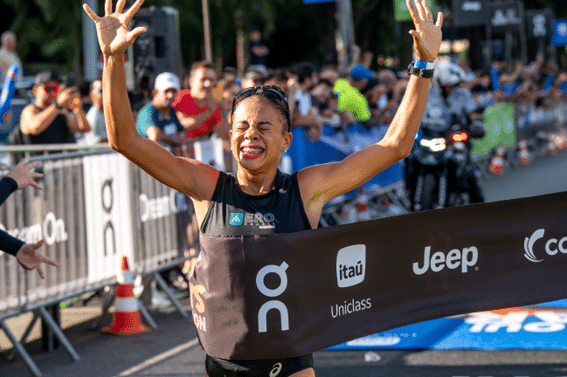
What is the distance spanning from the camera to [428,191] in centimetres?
1105

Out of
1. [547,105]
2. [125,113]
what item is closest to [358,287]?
[125,113]

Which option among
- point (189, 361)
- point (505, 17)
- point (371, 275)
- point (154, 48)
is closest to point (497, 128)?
point (505, 17)

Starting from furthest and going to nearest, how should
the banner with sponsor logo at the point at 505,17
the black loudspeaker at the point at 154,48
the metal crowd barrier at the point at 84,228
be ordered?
the banner with sponsor logo at the point at 505,17
the black loudspeaker at the point at 154,48
the metal crowd barrier at the point at 84,228

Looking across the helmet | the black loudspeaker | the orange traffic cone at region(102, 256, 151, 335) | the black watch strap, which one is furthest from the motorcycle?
the black watch strap

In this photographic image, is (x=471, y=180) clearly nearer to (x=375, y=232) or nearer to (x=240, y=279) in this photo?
(x=375, y=232)

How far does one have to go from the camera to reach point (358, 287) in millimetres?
4605

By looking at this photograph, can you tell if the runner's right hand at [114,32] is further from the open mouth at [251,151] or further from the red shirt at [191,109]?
the red shirt at [191,109]

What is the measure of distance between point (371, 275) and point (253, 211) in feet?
3.79

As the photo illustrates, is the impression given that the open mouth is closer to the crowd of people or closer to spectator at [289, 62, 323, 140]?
the crowd of people

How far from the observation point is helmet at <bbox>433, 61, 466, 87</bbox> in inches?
434

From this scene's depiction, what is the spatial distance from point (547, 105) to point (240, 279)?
22.5m

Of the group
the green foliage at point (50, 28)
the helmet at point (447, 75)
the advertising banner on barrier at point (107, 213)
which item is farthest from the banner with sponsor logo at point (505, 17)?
the advertising banner on barrier at point (107, 213)

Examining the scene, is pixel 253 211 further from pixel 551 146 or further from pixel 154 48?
pixel 551 146

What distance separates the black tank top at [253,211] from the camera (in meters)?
3.76
